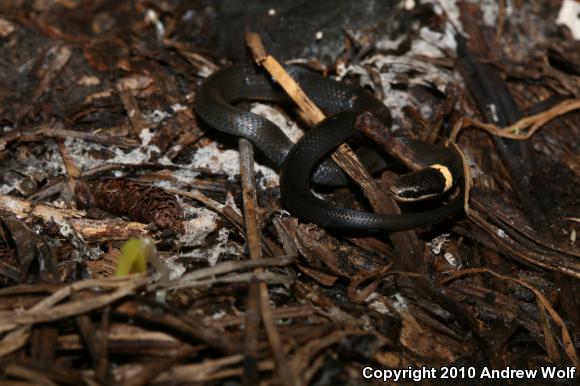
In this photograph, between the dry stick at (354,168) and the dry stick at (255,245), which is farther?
the dry stick at (354,168)

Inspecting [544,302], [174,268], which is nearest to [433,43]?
[544,302]

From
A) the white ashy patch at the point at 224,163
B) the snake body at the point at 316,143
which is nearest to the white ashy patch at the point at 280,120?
the snake body at the point at 316,143

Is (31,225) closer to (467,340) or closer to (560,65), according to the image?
(467,340)

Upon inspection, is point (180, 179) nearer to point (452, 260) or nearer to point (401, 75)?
point (452, 260)

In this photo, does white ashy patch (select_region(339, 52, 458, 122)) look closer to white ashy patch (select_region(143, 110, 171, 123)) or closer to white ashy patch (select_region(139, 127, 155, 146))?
white ashy patch (select_region(143, 110, 171, 123))

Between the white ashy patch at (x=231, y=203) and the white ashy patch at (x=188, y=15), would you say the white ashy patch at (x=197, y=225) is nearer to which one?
the white ashy patch at (x=231, y=203)
